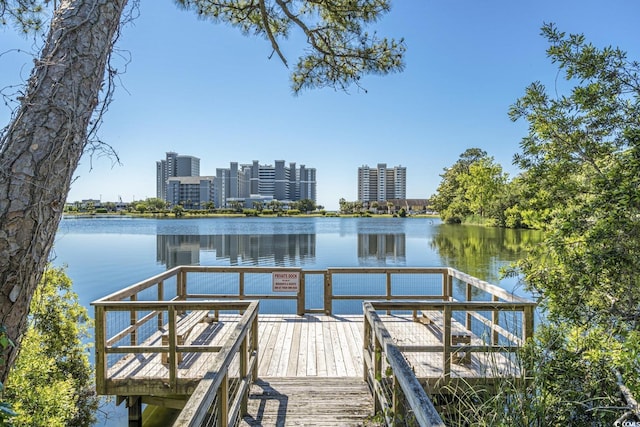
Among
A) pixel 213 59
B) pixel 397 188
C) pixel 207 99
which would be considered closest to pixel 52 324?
pixel 213 59

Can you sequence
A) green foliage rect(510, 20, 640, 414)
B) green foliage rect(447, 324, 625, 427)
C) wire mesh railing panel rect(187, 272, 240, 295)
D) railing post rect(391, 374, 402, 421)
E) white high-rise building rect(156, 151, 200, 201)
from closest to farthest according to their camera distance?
1. railing post rect(391, 374, 402, 421)
2. green foliage rect(447, 324, 625, 427)
3. green foliage rect(510, 20, 640, 414)
4. wire mesh railing panel rect(187, 272, 240, 295)
5. white high-rise building rect(156, 151, 200, 201)

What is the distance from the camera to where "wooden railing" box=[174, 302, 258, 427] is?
4.79 feet

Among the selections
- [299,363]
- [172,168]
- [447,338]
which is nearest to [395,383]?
[447,338]

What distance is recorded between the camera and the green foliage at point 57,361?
3.56 m

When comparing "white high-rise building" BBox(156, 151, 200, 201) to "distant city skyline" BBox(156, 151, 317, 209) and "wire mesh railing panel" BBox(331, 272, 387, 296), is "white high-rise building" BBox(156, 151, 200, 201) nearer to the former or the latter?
"distant city skyline" BBox(156, 151, 317, 209)

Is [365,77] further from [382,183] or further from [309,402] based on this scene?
[382,183]

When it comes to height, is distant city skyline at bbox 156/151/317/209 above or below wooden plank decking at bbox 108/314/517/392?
above

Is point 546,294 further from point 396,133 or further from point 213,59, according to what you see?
point 396,133

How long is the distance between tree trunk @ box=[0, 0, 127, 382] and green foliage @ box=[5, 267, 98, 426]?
2.85 meters

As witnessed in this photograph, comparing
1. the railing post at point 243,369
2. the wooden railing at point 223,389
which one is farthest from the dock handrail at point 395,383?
the railing post at point 243,369

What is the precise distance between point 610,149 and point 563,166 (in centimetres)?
38

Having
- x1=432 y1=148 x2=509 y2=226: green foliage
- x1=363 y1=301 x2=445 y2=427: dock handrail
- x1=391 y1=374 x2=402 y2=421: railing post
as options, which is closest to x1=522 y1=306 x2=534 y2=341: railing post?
x1=363 y1=301 x2=445 y2=427: dock handrail

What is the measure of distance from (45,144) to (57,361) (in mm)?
4451

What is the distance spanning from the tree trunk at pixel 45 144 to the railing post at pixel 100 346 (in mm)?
2308
